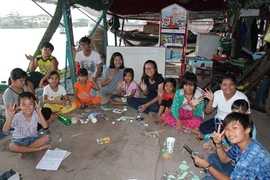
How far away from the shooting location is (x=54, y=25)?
5.51 meters

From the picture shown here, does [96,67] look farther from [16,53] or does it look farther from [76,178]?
[16,53]

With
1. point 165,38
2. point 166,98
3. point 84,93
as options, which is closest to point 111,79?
point 84,93

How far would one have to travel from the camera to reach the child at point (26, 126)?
2900mm

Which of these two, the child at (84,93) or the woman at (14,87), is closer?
the woman at (14,87)

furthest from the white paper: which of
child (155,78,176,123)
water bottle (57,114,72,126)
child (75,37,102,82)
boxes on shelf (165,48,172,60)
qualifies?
boxes on shelf (165,48,172,60)

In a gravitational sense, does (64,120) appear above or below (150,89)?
below

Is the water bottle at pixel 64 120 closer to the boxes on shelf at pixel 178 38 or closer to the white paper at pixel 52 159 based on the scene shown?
the white paper at pixel 52 159

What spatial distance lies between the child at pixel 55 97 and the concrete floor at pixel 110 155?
0.36 m

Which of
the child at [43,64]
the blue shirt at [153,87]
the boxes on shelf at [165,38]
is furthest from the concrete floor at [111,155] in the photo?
the boxes on shelf at [165,38]

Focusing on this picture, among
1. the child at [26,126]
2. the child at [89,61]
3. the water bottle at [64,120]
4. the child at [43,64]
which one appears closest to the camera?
the child at [26,126]

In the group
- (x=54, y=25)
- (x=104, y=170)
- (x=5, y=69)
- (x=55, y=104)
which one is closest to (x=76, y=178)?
(x=104, y=170)

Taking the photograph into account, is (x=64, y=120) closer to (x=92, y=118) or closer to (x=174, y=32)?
(x=92, y=118)

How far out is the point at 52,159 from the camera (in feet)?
9.42

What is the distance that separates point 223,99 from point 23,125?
2693mm
